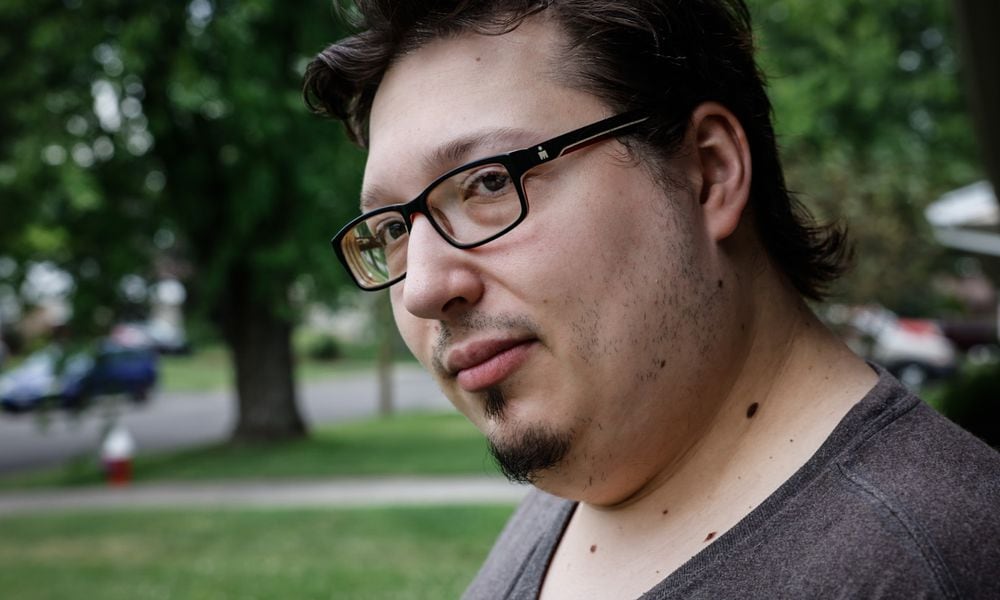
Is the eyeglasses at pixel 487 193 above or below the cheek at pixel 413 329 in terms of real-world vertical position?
above

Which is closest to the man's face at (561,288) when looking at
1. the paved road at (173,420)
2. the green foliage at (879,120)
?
the green foliage at (879,120)

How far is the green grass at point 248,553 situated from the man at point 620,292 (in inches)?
208

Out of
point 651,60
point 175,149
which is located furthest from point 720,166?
point 175,149

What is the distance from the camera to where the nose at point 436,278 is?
1.25 metres

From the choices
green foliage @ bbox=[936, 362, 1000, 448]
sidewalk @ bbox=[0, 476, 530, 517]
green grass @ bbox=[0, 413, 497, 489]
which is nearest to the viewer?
green foliage @ bbox=[936, 362, 1000, 448]

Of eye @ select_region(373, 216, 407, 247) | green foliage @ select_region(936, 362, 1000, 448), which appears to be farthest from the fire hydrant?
eye @ select_region(373, 216, 407, 247)

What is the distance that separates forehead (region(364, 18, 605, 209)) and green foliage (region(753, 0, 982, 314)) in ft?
38.8

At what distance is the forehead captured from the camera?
4.08 ft

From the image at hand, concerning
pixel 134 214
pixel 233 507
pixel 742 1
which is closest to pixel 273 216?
pixel 134 214

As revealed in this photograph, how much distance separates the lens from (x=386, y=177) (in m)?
1.35

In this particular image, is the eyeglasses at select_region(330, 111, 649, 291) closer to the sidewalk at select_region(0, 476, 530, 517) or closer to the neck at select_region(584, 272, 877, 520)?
the neck at select_region(584, 272, 877, 520)

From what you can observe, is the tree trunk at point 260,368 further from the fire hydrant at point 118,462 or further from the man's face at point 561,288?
the man's face at point 561,288

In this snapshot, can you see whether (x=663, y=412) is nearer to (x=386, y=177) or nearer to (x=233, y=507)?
(x=386, y=177)

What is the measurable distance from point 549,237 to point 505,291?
9cm
